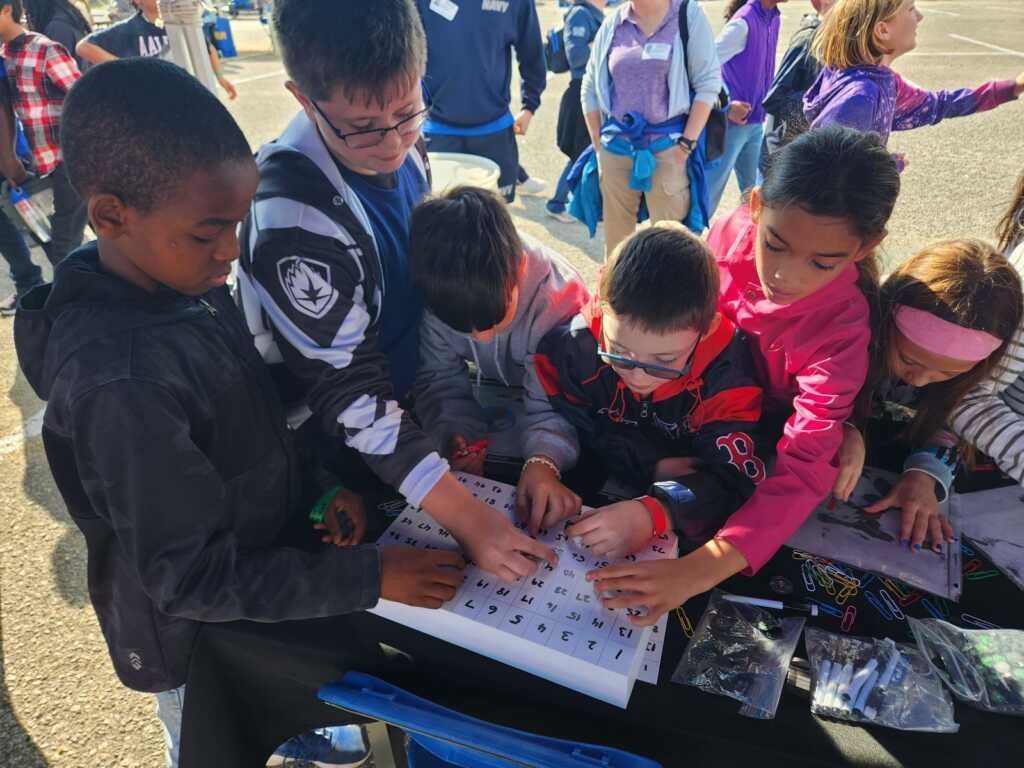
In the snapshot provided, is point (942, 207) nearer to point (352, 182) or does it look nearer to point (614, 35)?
point (614, 35)

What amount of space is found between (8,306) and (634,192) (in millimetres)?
2957

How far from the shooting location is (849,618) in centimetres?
91

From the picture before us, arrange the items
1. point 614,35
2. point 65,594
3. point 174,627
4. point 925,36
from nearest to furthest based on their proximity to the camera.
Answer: point 174,627 < point 65,594 < point 614,35 < point 925,36

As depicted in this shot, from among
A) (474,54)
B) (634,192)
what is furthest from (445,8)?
(634,192)

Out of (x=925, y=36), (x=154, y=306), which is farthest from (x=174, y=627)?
(x=925, y=36)

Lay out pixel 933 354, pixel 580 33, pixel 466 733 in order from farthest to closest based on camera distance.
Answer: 1. pixel 580 33
2. pixel 933 354
3. pixel 466 733

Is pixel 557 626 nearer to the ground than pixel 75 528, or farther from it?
farther from it

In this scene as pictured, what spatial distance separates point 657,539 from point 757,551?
139 mm

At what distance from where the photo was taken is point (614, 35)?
2.76 m

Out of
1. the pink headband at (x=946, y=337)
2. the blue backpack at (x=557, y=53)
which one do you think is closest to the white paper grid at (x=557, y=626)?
the pink headband at (x=946, y=337)

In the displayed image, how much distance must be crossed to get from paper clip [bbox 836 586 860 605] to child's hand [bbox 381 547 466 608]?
516 mm

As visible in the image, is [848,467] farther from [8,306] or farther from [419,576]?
[8,306]

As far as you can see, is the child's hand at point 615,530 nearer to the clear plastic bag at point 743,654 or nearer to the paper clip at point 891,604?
the clear plastic bag at point 743,654

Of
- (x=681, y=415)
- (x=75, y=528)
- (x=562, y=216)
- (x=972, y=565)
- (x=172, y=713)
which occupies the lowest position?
(x=562, y=216)
